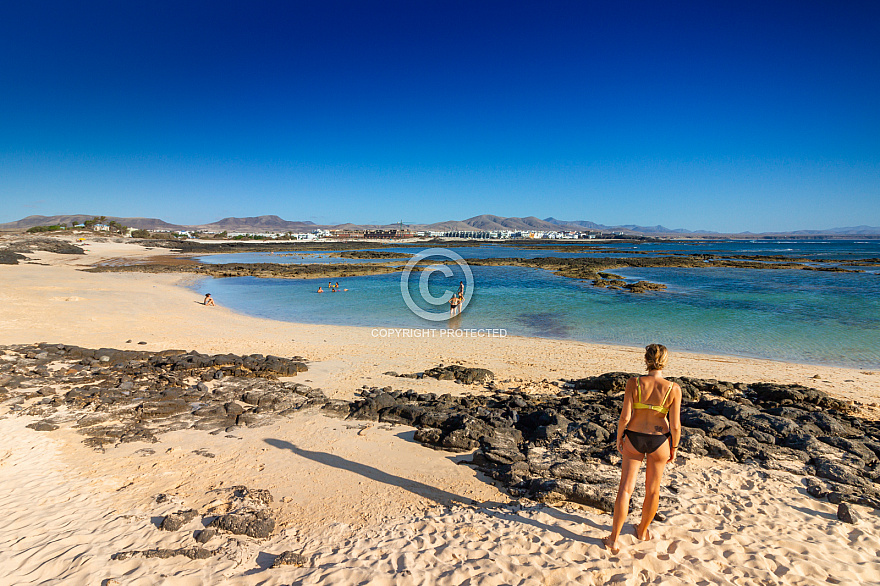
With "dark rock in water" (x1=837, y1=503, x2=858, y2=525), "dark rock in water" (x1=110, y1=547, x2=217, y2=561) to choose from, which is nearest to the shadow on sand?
"dark rock in water" (x1=110, y1=547, x2=217, y2=561)

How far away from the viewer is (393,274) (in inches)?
1599

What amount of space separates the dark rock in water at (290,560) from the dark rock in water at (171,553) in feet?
1.96

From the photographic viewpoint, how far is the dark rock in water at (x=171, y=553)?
12.0 feet

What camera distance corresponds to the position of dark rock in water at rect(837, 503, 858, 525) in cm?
418

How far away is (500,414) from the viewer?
7027mm

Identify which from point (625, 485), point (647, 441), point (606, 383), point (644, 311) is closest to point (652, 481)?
point (625, 485)

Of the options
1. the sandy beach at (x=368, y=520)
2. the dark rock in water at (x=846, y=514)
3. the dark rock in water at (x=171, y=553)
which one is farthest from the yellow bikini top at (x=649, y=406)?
the dark rock in water at (x=171, y=553)

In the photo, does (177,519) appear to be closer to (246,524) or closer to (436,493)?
(246,524)

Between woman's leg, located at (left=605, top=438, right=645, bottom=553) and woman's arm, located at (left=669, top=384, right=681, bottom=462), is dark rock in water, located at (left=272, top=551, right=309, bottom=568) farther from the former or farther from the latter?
woman's arm, located at (left=669, top=384, right=681, bottom=462)

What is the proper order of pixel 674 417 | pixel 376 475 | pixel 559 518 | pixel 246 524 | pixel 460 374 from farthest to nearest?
pixel 460 374
pixel 376 475
pixel 559 518
pixel 246 524
pixel 674 417

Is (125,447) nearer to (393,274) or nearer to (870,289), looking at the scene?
(393,274)

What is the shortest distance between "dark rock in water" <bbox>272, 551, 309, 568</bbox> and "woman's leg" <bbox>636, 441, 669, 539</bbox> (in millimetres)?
2986

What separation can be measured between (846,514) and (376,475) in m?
4.90

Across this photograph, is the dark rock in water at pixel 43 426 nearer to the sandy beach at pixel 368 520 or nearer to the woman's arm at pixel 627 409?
the sandy beach at pixel 368 520
